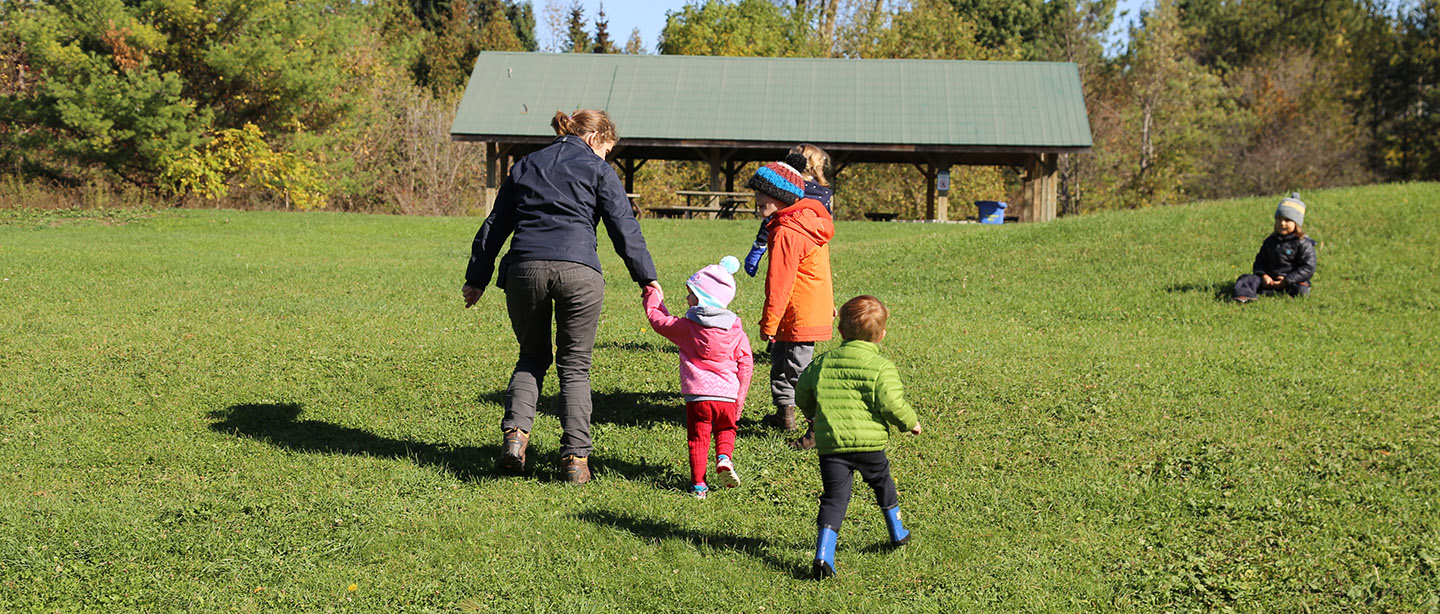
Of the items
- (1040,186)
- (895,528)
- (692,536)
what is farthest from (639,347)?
(1040,186)

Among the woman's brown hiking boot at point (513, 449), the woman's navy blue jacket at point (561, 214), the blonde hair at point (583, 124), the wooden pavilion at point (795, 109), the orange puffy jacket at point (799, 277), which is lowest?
the woman's brown hiking boot at point (513, 449)

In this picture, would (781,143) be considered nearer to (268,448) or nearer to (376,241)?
(376,241)

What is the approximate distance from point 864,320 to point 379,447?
127 inches

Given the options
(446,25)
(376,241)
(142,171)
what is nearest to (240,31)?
(142,171)

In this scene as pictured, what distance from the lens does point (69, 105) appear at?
29297 mm

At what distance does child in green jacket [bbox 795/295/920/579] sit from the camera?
4.65 m

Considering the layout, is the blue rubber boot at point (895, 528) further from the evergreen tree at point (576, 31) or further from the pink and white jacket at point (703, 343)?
the evergreen tree at point (576, 31)

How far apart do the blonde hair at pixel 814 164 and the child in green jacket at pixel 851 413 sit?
6.99 ft

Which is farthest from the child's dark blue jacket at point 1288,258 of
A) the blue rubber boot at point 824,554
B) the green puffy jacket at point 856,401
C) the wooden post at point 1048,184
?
the wooden post at point 1048,184

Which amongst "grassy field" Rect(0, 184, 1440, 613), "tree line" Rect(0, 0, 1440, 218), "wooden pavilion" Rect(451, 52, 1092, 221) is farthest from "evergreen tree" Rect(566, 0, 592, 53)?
"grassy field" Rect(0, 184, 1440, 613)

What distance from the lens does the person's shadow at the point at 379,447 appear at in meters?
6.09

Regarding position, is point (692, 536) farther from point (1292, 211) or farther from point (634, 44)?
point (634, 44)

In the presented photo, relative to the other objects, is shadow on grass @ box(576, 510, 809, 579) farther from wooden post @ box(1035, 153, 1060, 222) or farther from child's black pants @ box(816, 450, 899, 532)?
wooden post @ box(1035, 153, 1060, 222)

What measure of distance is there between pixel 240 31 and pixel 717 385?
32.3m
